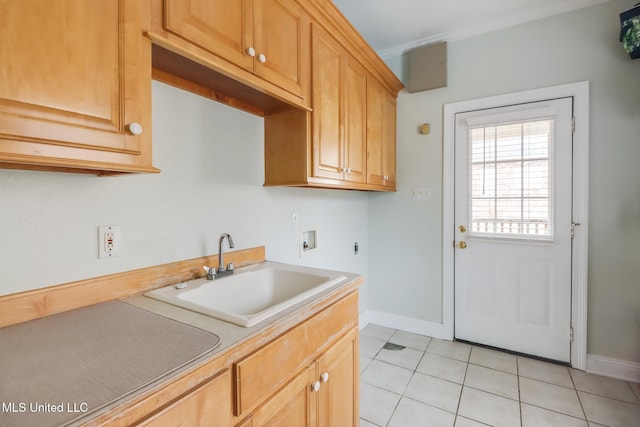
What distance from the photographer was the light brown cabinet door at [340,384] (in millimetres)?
1152

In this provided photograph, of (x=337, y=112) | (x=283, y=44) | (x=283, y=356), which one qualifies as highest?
(x=283, y=44)

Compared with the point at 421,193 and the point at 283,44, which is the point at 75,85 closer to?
the point at 283,44

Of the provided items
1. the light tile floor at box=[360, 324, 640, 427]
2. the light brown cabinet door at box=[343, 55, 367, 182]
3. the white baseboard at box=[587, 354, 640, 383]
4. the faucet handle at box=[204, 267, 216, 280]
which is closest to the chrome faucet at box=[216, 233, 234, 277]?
the faucet handle at box=[204, 267, 216, 280]

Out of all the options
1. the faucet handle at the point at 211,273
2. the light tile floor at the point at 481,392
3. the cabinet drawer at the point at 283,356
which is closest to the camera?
the cabinet drawer at the point at 283,356

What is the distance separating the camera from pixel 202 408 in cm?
68

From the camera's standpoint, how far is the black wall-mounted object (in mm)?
1795

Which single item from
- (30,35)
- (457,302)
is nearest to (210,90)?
(30,35)

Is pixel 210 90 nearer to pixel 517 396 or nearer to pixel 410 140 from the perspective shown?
pixel 410 140

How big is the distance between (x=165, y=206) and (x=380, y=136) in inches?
67.5

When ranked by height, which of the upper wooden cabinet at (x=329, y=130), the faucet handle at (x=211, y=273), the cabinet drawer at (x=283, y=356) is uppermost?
the upper wooden cabinet at (x=329, y=130)

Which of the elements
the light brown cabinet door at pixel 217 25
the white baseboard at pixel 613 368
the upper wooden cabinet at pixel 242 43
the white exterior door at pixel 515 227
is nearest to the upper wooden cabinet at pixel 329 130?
the upper wooden cabinet at pixel 242 43

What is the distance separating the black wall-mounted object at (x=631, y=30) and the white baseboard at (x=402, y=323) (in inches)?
93.3

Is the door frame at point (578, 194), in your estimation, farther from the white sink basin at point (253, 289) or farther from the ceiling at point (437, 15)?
the white sink basin at point (253, 289)

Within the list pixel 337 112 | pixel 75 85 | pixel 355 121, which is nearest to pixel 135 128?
pixel 75 85
